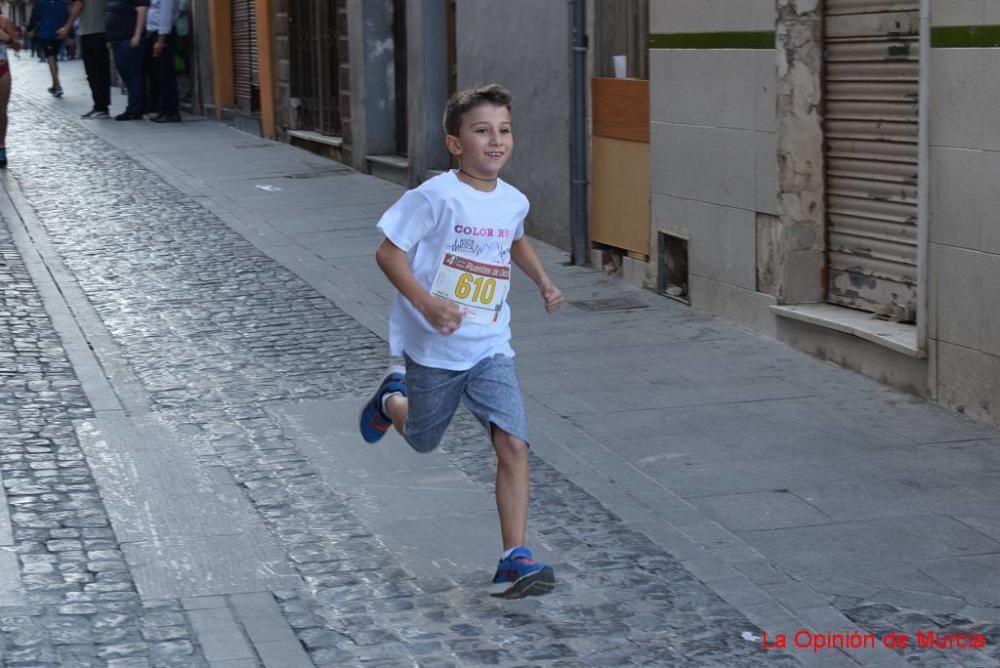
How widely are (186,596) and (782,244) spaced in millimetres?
4851

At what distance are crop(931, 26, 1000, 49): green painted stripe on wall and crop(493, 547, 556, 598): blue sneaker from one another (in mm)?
3336

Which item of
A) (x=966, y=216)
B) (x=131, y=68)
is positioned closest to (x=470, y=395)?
(x=966, y=216)

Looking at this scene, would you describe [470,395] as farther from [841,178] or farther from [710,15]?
[710,15]

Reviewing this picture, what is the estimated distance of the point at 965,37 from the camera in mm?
7480

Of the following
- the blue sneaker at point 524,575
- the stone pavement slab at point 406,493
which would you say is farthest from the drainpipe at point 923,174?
the blue sneaker at point 524,575

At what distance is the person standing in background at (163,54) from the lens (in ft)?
78.7

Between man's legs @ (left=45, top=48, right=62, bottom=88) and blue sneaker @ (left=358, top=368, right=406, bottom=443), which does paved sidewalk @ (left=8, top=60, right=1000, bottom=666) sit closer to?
blue sneaker @ (left=358, top=368, right=406, bottom=443)

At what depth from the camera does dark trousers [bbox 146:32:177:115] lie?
2414 cm

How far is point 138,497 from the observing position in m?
6.43

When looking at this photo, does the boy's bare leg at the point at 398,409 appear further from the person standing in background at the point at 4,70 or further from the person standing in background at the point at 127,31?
the person standing in background at the point at 127,31

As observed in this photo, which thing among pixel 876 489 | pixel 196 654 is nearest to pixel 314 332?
pixel 876 489

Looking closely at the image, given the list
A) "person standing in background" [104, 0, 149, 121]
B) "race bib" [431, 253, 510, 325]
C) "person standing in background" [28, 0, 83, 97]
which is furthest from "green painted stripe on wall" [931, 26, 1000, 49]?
"person standing in background" [28, 0, 83, 97]

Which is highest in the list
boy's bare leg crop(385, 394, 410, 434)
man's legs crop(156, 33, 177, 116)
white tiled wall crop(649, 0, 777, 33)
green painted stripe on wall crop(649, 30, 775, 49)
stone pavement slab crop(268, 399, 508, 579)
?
white tiled wall crop(649, 0, 777, 33)

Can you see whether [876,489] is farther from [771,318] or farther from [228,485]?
[771,318]
